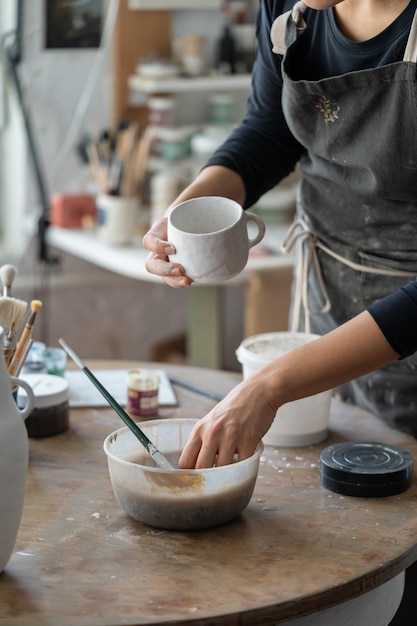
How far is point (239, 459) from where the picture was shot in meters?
1.36

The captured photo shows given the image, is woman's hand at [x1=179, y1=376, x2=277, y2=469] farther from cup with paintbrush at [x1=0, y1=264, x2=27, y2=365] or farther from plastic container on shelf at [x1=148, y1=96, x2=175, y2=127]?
plastic container on shelf at [x1=148, y1=96, x2=175, y2=127]

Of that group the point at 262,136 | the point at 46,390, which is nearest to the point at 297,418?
the point at 46,390

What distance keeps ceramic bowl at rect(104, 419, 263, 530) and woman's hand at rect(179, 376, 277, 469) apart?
0.02 meters

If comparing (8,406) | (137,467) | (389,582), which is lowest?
(389,582)

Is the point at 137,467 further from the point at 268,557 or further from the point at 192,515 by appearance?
the point at 268,557

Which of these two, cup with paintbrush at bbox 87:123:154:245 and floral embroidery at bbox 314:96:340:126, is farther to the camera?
cup with paintbrush at bbox 87:123:154:245

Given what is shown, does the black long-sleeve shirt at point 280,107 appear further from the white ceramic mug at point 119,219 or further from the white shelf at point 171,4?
the white shelf at point 171,4

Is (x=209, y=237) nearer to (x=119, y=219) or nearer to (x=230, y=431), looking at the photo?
(x=230, y=431)

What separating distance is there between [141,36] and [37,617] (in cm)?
296

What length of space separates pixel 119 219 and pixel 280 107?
54.5 inches

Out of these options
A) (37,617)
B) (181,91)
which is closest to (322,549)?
(37,617)

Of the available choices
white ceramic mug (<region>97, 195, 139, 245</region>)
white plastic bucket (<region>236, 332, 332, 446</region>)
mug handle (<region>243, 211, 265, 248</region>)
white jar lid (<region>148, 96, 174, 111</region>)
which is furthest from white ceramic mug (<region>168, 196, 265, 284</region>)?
white jar lid (<region>148, 96, 174, 111</region>)

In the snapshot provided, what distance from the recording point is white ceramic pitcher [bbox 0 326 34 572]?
1.18 metres

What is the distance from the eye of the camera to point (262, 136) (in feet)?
6.32
